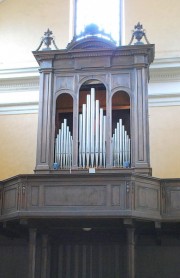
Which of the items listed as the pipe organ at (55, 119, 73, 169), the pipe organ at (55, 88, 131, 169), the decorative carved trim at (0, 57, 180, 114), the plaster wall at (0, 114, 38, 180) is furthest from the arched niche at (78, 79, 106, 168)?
the plaster wall at (0, 114, 38, 180)

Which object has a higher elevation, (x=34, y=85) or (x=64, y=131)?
(x=34, y=85)

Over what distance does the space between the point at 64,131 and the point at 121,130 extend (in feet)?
4.35

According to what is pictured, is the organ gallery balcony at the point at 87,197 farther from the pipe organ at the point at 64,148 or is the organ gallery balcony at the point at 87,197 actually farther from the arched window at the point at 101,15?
the arched window at the point at 101,15

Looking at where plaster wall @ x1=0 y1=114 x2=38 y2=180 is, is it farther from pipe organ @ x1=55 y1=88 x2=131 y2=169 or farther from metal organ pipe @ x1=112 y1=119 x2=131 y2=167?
metal organ pipe @ x1=112 y1=119 x2=131 y2=167

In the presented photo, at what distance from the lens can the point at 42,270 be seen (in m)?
13.0

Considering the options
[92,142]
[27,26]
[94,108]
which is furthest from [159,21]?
[92,142]

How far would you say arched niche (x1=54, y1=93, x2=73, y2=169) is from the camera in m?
12.5

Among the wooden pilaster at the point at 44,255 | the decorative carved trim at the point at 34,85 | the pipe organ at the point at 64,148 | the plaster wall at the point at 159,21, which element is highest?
the plaster wall at the point at 159,21

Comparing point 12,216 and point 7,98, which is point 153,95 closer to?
point 7,98

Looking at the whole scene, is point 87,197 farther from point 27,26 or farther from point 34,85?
point 27,26

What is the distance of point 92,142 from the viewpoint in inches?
488

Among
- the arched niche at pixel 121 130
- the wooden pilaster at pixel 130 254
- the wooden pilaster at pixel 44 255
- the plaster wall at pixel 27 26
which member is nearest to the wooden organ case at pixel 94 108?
the arched niche at pixel 121 130

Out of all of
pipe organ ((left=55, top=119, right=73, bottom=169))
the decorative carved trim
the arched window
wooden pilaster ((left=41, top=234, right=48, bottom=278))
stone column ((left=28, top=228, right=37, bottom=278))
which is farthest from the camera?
the arched window

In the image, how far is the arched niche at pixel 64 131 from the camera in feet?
40.9
